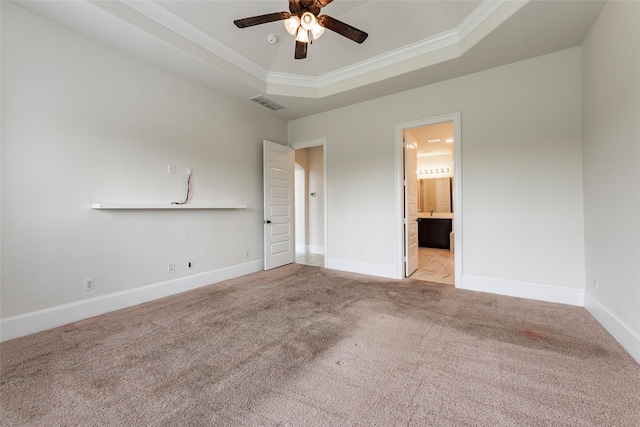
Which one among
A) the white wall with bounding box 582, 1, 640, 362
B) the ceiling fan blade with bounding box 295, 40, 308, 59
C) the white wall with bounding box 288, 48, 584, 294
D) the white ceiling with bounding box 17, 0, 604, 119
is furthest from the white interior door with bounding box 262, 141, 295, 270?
the white wall with bounding box 582, 1, 640, 362

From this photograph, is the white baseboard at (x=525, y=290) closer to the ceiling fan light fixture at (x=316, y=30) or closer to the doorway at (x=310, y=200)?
the ceiling fan light fixture at (x=316, y=30)

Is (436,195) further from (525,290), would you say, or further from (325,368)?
(325,368)

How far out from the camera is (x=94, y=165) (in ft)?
8.72

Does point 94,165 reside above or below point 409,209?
above

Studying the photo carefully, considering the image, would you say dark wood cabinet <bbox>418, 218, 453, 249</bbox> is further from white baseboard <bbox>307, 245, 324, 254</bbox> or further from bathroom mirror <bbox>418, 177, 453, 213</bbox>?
white baseboard <bbox>307, 245, 324, 254</bbox>

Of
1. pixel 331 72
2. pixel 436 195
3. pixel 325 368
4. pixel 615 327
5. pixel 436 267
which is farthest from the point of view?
pixel 436 195

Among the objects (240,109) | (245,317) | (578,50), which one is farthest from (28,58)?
(578,50)

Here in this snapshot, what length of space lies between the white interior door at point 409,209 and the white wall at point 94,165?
2.87m

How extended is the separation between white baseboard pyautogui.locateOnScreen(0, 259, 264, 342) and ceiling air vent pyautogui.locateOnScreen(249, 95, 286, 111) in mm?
2766

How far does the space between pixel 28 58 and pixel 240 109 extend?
7.70 feet

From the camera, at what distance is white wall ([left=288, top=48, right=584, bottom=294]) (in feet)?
9.41

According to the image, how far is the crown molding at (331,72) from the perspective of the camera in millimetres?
2557

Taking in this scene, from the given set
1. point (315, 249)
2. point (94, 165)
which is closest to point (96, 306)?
point (94, 165)

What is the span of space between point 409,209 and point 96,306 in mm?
4202
